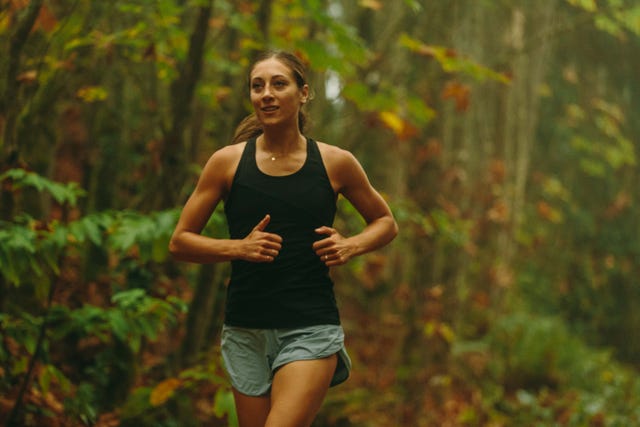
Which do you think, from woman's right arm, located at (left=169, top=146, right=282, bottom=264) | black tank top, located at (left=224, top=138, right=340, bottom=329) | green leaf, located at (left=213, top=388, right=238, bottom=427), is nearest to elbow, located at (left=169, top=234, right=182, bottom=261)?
woman's right arm, located at (left=169, top=146, right=282, bottom=264)

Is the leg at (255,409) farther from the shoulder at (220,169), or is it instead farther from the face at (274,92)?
the face at (274,92)

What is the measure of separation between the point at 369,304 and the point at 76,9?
8.37m

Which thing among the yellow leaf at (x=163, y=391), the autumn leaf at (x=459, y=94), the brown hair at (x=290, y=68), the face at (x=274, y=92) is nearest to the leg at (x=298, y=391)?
the face at (x=274, y=92)

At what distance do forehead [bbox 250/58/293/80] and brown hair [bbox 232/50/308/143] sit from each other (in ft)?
0.07

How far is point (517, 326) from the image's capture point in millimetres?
→ 11984

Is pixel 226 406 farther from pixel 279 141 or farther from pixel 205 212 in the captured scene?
pixel 279 141

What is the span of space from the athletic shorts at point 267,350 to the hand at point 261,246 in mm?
365

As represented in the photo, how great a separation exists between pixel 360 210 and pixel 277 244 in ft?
1.94

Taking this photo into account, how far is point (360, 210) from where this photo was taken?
3.79 meters

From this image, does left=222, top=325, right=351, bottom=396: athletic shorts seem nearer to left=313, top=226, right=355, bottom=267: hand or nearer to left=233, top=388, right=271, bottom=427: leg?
left=233, top=388, right=271, bottom=427: leg

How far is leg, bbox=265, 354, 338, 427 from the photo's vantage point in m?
3.27

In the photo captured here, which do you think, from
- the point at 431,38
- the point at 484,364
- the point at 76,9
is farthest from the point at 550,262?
the point at 76,9

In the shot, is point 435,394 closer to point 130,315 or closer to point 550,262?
point 130,315

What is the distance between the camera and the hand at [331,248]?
343 cm
